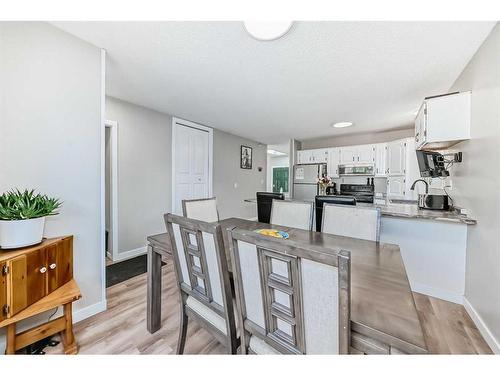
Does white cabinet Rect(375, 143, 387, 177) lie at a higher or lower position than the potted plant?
higher

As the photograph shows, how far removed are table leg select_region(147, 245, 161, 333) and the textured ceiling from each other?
5.61 ft

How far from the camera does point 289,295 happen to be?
2.51 ft

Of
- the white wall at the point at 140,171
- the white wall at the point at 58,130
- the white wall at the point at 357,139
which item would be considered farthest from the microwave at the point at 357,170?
the white wall at the point at 58,130

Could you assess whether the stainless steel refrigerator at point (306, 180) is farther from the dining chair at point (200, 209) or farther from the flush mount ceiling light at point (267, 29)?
the flush mount ceiling light at point (267, 29)

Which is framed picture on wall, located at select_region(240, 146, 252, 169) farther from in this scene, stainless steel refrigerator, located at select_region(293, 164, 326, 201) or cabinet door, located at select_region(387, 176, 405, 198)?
cabinet door, located at select_region(387, 176, 405, 198)

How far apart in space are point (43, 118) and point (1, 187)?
55 cm

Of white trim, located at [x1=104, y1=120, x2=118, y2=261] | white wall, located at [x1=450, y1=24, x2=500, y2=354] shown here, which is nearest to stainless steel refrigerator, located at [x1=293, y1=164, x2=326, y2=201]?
white wall, located at [x1=450, y1=24, x2=500, y2=354]

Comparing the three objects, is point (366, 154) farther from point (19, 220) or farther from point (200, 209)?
point (19, 220)

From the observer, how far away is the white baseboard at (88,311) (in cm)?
168

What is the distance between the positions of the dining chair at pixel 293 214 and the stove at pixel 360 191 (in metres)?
2.92

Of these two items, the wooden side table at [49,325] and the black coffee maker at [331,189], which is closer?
the wooden side table at [49,325]

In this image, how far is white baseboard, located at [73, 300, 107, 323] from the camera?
168 centimetres

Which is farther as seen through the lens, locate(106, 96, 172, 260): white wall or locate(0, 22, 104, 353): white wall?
locate(106, 96, 172, 260): white wall
